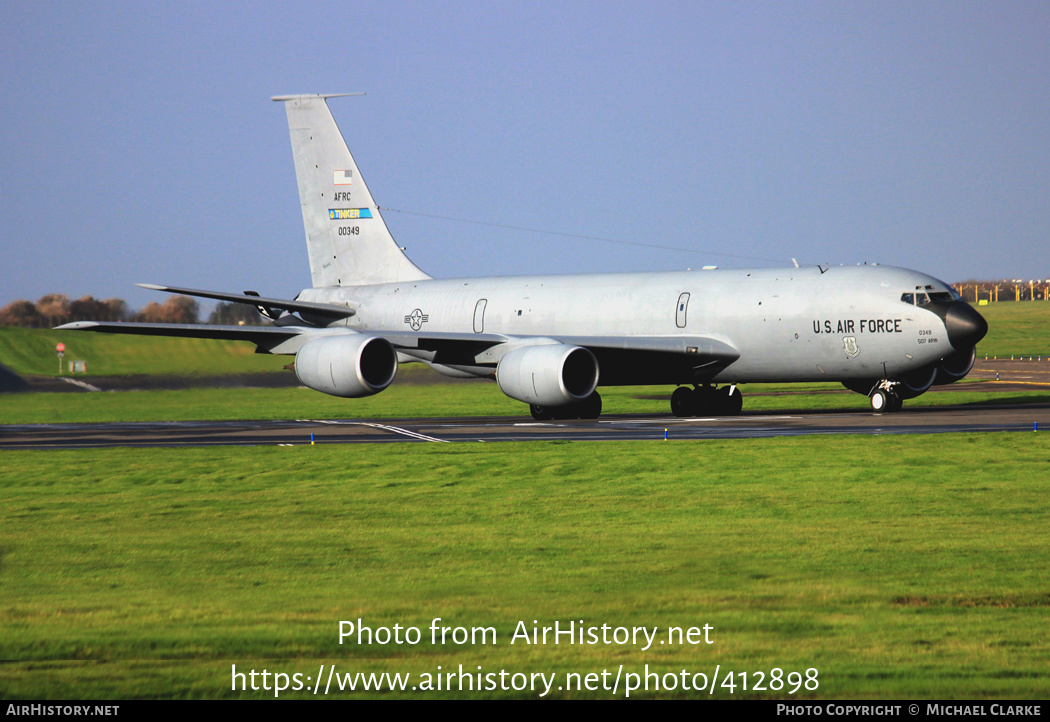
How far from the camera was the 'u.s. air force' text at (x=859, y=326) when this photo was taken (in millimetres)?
30469

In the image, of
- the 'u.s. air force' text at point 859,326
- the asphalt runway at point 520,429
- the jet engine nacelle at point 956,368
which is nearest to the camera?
the asphalt runway at point 520,429

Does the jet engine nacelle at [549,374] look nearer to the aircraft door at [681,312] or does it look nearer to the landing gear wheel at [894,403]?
the aircraft door at [681,312]

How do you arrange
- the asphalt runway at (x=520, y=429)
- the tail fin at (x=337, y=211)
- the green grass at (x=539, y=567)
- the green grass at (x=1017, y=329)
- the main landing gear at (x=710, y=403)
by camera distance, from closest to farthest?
the green grass at (x=539, y=567)
the asphalt runway at (x=520, y=429)
the main landing gear at (x=710, y=403)
the tail fin at (x=337, y=211)
the green grass at (x=1017, y=329)

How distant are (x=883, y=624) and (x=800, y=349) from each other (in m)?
24.0

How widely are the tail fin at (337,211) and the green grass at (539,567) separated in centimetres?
2339

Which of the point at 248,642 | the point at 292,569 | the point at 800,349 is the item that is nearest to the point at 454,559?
the point at 292,569

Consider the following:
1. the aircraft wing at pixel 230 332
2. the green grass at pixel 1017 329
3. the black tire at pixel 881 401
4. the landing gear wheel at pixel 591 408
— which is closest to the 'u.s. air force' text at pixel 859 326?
the black tire at pixel 881 401

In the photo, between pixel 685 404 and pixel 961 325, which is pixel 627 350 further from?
pixel 961 325

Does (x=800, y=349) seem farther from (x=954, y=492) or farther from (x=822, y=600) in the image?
(x=822, y=600)

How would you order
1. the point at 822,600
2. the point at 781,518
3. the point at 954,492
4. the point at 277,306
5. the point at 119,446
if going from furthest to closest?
the point at 277,306
the point at 119,446
the point at 954,492
the point at 781,518
the point at 822,600

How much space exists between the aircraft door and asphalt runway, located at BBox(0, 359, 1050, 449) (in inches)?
110

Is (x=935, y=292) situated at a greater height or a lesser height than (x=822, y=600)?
greater

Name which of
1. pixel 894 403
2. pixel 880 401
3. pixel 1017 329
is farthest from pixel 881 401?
pixel 1017 329

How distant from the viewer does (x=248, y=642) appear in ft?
26.5
